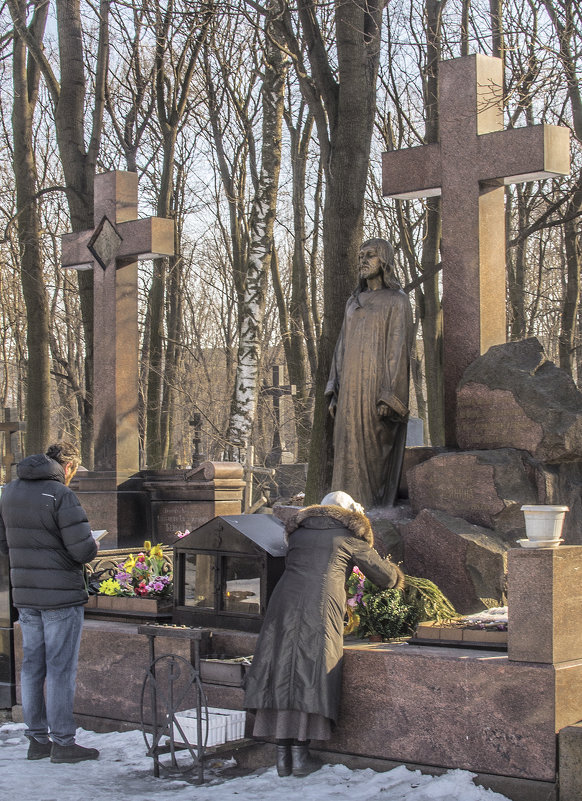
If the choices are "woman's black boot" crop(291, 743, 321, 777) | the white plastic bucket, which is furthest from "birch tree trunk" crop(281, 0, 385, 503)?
the white plastic bucket

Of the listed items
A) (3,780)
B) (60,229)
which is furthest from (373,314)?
(60,229)

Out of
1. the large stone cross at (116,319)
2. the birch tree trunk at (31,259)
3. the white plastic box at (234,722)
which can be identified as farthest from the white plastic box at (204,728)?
the birch tree trunk at (31,259)

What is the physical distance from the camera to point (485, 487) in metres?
8.07

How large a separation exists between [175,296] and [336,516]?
1783cm

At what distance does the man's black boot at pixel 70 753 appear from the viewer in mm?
6824

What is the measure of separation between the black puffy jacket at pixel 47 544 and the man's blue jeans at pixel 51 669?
13 centimetres

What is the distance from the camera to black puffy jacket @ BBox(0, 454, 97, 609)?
689 centimetres

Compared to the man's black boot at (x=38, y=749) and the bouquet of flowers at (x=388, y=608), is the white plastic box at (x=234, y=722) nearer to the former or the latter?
the bouquet of flowers at (x=388, y=608)

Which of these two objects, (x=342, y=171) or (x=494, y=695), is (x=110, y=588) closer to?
(x=494, y=695)

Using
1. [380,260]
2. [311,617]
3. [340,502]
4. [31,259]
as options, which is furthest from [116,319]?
[311,617]

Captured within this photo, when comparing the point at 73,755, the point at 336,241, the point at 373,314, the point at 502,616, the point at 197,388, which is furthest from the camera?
the point at 197,388

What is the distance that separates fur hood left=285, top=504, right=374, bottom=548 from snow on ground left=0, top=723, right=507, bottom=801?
1312 millimetres

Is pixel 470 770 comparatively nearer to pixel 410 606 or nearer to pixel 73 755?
pixel 410 606

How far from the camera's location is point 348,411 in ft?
29.5
